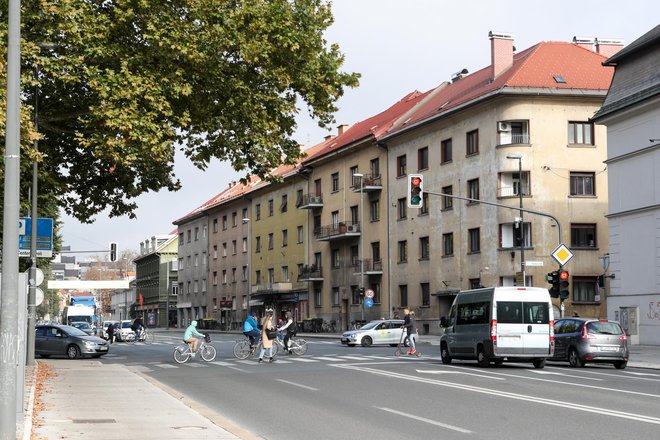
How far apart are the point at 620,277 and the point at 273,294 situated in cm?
4127

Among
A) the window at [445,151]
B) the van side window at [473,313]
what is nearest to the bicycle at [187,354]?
the van side window at [473,313]

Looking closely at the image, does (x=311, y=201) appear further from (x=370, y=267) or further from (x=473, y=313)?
(x=473, y=313)

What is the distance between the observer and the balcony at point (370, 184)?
2461 inches

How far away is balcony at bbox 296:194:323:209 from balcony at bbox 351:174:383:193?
742 centimetres

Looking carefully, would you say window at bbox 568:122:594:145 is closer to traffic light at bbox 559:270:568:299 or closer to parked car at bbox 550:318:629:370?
traffic light at bbox 559:270:568:299

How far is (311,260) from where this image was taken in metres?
72.6

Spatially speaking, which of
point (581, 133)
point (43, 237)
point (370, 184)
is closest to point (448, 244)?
point (370, 184)

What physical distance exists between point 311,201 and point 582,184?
991 inches

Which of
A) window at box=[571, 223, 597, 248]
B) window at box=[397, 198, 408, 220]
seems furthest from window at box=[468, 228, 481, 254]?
window at box=[397, 198, 408, 220]

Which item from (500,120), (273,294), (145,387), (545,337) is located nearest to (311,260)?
(273,294)

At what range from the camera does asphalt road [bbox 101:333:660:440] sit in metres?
12.3

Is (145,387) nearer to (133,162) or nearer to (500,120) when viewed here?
(133,162)

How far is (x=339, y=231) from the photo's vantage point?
6606 cm

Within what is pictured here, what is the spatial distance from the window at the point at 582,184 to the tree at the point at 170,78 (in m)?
29.5
